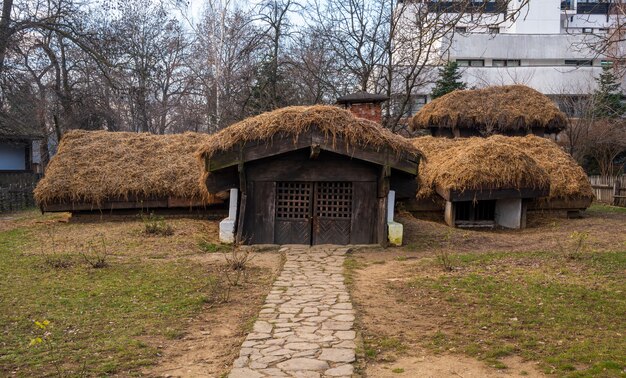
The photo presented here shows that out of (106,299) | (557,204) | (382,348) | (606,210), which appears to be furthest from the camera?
(606,210)

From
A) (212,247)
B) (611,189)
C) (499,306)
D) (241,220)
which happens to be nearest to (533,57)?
(611,189)

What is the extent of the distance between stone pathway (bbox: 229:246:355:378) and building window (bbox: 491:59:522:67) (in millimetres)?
32079

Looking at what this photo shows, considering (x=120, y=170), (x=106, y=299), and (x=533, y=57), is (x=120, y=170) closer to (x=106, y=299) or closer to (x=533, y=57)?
(x=106, y=299)

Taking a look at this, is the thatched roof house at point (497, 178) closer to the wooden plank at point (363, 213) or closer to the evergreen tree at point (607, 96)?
the wooden plank at point (363, 213)

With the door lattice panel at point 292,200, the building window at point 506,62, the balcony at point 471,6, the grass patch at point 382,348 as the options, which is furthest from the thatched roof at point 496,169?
the building window at point 506,62

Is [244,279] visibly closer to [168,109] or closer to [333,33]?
[333,33]

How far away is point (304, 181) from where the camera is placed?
1187 centimetres

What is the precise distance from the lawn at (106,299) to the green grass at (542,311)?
243 cm

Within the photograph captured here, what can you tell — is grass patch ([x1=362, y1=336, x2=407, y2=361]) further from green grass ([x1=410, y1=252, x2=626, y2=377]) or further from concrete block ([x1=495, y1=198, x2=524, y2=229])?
concrete block ([x1=495, y1=198, x2=524, y2=229])

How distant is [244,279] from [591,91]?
29.3 meters

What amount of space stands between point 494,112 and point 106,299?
18139 mm

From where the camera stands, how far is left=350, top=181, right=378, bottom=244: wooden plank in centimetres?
1191

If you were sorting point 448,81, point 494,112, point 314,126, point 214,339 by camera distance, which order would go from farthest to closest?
point 448,81, point 494,112, point 314,126, point 214,339

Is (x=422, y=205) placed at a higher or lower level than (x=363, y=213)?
higher
